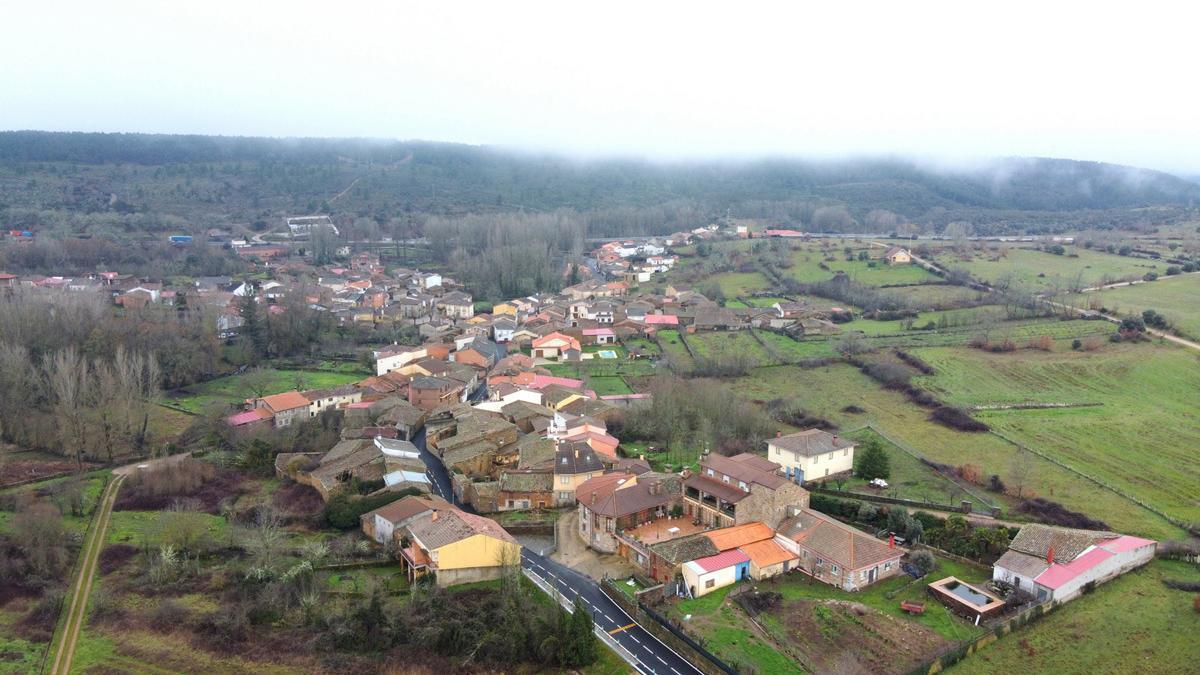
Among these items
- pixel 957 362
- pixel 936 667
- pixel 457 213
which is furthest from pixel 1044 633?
pixel 457 213

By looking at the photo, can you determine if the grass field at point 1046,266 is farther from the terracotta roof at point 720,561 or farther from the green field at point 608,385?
the terracotta roof at point 720,561

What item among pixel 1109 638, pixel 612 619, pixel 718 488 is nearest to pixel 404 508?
pixel 612 619

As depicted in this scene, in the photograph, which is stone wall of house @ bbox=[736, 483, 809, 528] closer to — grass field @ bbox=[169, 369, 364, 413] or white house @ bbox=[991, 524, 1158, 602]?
white house @ bbox=[991, 524, 1158, 602]

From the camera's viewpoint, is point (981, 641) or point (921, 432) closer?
point (981, 641)

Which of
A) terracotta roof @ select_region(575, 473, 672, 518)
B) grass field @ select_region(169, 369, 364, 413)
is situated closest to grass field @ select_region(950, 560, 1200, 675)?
terracotta roof @ select_region(575, 473, 672, 518)

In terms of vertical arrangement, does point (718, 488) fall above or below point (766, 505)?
above

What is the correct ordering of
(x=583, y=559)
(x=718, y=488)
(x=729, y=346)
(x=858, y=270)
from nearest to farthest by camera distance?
(x=583, y=559), (x=718, y=488), (x=729, y=346), (x=858, y=270)

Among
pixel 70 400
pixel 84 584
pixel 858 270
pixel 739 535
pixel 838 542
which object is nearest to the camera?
pixel 84 584

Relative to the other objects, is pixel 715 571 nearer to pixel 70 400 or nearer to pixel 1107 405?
pixel 1107 405
